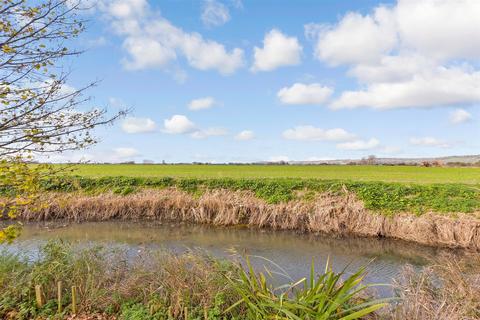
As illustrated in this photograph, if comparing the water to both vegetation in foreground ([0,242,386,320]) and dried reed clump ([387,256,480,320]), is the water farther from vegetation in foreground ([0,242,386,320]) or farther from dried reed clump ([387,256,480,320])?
vegetation in foreground ([0,242,386,320])

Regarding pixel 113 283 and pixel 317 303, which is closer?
pixel 317 303

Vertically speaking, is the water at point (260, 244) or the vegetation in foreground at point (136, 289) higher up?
the vegetation in foreground at point (136, 289)

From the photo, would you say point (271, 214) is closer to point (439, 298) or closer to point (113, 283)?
point (113, 283)

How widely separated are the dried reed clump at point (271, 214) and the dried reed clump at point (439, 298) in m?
6.52

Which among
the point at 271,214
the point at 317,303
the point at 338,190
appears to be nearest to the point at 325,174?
the point at 338,190

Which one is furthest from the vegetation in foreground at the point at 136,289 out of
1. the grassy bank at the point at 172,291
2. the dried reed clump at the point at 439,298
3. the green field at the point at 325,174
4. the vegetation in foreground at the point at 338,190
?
the green field at the point at 325,174

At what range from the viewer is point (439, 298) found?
14.1 ft

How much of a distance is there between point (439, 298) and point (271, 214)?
8806mm

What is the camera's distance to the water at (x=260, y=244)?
28.3 feet

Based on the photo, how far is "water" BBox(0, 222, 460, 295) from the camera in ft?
28.3

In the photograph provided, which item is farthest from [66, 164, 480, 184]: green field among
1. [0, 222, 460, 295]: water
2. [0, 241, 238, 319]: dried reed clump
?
[0, 241, 238, 319]: dried reed clump

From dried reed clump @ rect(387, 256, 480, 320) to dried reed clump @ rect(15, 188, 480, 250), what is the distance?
6.52 metres

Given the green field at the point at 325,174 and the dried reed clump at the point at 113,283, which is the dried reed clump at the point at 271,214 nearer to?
the green field at the point at 325,174

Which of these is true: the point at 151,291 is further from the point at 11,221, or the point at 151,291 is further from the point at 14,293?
the point at 11,221
